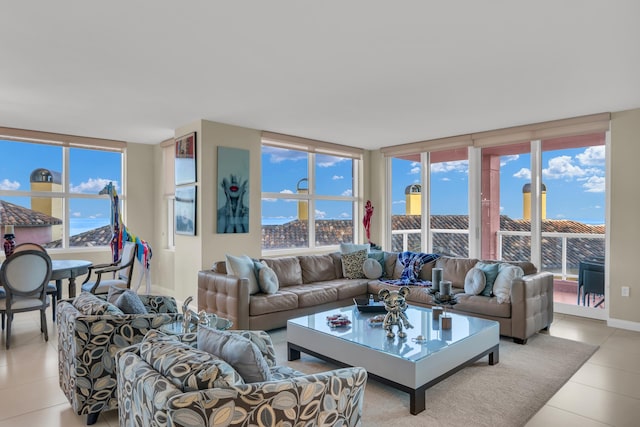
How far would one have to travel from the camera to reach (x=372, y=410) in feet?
8.74

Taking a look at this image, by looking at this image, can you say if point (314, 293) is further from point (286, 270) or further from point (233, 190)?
point (233, 190)

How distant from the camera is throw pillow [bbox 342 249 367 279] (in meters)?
5.57

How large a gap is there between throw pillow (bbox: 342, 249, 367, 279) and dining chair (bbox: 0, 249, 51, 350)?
3.52 meters

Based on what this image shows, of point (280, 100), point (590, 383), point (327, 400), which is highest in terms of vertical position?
point (280, 100)

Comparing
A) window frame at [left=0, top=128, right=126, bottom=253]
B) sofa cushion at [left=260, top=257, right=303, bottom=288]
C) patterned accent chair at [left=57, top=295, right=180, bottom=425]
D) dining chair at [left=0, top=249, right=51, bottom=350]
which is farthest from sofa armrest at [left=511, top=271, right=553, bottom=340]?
window frame at [left=0, top=128, right=126, bottom=253]

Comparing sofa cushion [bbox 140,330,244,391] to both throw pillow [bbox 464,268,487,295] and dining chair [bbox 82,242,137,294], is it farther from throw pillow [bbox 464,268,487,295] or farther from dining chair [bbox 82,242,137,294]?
dining chair [bbox 82,242,137,294]

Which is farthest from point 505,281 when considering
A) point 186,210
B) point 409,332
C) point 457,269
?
point 186,210

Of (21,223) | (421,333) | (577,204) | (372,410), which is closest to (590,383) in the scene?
(421,333)

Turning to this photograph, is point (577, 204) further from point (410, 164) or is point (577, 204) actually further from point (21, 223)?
point (21, 223)

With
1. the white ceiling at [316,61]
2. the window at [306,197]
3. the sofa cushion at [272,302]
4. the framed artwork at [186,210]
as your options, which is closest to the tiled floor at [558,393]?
the sofa cushion at [272,302]

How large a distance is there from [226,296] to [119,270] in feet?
6.26

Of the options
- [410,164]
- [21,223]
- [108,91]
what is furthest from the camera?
[410,164]

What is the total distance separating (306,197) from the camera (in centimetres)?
679

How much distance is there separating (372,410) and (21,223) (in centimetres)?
572
